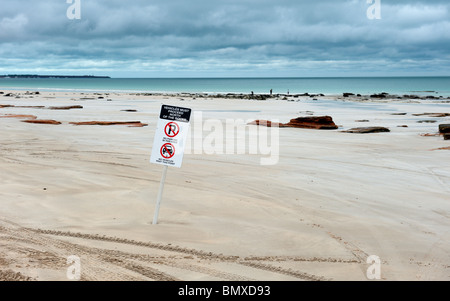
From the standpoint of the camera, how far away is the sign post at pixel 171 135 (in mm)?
6754

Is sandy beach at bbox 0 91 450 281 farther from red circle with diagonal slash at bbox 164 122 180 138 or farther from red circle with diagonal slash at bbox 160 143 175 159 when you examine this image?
red circle with diagonal slash at bbox 164 122 180 138

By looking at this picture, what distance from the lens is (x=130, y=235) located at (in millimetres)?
6844

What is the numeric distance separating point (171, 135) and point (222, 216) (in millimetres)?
1904

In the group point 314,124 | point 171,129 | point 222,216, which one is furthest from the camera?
point 314,124

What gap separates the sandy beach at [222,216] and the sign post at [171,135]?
44.0 inches

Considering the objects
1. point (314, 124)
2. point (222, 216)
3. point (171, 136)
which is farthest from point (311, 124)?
point (171, 136)

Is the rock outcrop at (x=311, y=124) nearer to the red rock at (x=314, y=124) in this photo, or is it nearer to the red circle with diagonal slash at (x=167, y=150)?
the red rock at (x=314, y=124)

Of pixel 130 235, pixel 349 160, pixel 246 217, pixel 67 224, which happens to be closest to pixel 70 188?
pixel 67 224

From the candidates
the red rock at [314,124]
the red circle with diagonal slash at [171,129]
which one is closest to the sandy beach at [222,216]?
the red circle with diagonal slash at [171,129]

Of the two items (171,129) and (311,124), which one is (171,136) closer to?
(171,129)

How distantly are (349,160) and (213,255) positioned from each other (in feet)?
28.7

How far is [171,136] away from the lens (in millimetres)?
6832
